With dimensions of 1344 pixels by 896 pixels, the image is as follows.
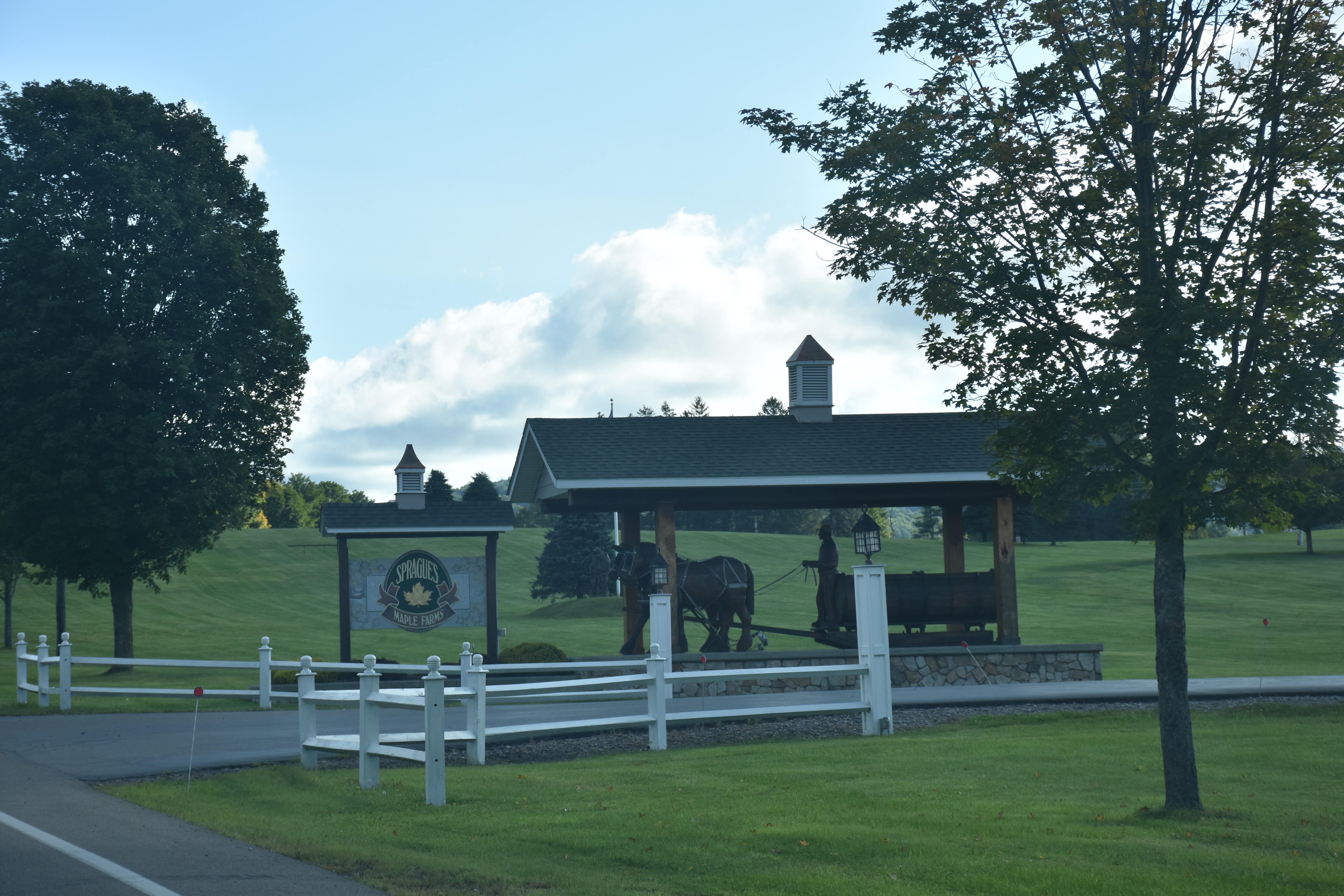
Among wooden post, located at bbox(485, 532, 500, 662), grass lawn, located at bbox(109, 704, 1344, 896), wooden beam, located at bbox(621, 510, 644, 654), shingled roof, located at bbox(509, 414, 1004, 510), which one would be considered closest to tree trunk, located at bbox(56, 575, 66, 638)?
wooden post, located at bbox(485, 532, 500, 662)

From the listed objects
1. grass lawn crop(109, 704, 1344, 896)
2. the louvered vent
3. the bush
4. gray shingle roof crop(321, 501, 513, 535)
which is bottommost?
the bush

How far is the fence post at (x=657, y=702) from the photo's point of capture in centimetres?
1526

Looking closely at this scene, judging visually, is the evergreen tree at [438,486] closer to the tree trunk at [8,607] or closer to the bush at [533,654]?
the tree trunk at [8,607]

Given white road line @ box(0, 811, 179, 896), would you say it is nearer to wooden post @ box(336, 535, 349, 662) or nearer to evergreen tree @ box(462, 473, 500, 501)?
wooden post @ box(336, 535, 349, 662)

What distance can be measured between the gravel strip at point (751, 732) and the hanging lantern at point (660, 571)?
4.96 meters

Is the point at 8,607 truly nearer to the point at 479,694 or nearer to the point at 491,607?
the point at 491,607

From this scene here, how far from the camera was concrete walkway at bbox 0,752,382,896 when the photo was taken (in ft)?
23.4

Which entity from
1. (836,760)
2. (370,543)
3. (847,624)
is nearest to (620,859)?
(836,760)

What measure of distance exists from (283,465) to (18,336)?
775 centimetres

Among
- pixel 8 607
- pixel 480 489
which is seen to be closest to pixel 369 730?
pixel 8 607

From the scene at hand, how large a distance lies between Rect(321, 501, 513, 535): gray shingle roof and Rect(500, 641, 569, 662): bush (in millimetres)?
3401

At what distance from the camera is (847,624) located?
23.9m

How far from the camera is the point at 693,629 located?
50.6 metres

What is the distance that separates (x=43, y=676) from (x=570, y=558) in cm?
3867
